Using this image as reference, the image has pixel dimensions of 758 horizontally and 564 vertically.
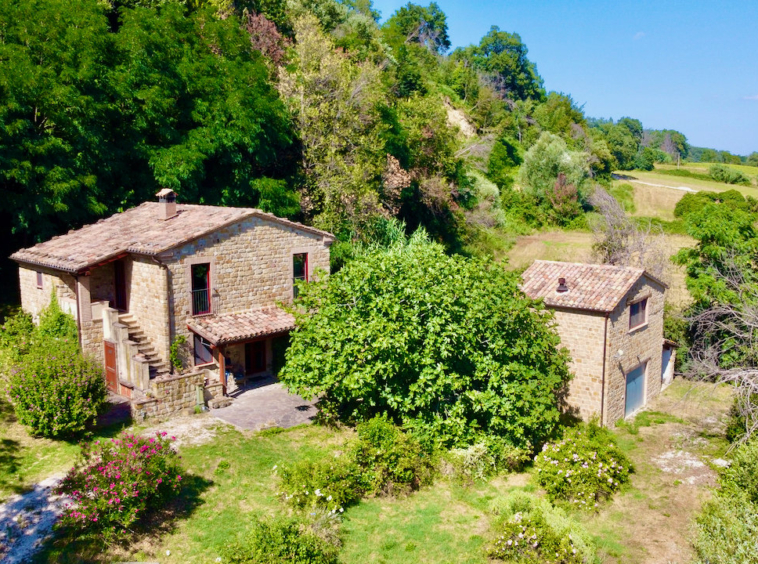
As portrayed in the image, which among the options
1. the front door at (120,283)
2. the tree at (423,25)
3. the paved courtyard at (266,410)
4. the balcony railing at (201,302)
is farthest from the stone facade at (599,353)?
the tree at (423,25)

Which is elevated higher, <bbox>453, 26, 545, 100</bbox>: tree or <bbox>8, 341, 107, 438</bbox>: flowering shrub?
<bbox>453, 26, 545, 100</bbox>: tree

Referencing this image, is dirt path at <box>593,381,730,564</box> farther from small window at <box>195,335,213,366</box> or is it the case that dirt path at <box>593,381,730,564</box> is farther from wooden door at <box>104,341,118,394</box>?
wooden door at <box>104,341,118,394</box>

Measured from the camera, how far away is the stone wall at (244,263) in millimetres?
20531

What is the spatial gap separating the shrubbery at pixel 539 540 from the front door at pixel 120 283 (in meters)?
15.2

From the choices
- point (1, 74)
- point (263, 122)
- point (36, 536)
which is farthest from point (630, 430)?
point (1, 74)

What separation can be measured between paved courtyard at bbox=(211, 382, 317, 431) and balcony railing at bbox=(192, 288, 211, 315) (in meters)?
3.22

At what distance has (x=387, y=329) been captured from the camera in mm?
17500

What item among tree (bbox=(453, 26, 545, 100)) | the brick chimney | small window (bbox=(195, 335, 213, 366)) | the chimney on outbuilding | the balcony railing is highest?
tree (bbox=(453, 26, 545, 100))

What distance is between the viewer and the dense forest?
23.5 m

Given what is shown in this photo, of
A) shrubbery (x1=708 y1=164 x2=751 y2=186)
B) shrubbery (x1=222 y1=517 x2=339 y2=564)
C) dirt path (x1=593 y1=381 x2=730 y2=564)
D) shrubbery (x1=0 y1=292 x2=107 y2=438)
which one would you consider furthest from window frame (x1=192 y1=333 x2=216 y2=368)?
shrubbery (x1=708 y1=164 x2=751 y2=186)

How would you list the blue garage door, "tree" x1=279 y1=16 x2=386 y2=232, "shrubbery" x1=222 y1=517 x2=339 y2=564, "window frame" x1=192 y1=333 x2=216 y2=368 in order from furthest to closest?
"tree" x1=279 y1=16 x2=386 y2=232 < the blue garage door < "window frame" x1=192 y1=333 x2=216 y2=368 < "shrubbery" x1=222 y1=517 x2=339 y2=564

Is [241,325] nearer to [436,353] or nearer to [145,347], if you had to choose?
[145,347]

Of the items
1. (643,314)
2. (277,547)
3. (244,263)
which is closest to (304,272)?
(244,263)

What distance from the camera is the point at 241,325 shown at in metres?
21.3
